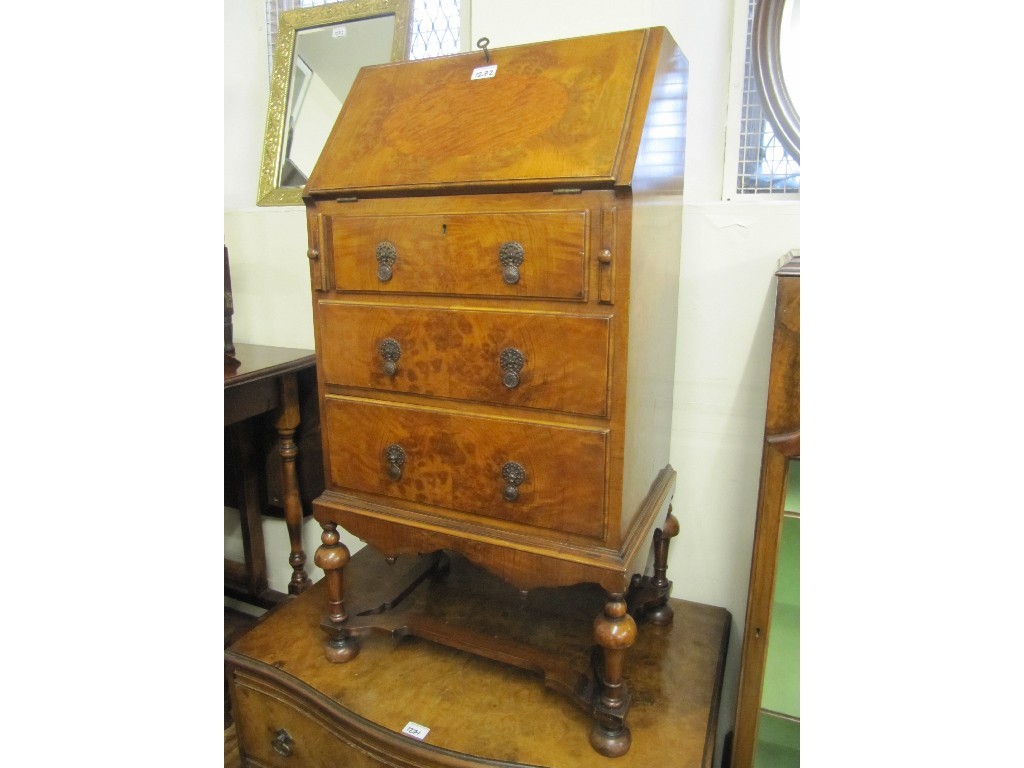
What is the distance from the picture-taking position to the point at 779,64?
4.16ft

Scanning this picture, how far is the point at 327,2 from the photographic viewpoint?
67.4 inches

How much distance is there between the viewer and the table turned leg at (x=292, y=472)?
1.57 m

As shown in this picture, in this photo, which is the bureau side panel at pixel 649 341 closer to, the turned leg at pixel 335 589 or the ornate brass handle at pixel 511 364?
the ornate brass handle at pixel 511 364

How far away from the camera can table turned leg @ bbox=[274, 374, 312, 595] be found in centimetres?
157

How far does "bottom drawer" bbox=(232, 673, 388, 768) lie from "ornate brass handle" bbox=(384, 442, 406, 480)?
0.49m

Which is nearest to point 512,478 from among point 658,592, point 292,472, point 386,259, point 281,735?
point 386,259

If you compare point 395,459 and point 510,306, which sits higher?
point 510,306

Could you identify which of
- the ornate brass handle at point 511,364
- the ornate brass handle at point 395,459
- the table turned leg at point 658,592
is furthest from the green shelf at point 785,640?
the ornate brass handle at point 395,459

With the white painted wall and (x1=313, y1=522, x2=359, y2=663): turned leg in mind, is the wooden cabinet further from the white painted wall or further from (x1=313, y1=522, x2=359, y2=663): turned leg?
(x1=313, y1=522, x2=359, y2=663): turned leg

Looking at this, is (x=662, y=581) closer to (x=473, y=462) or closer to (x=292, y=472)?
(x=473, y=462)

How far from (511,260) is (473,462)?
338mm

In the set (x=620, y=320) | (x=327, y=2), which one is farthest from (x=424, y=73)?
(x=327, y=2)

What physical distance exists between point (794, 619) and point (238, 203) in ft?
5.74

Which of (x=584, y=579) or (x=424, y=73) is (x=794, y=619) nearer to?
(x=584, y=579)
